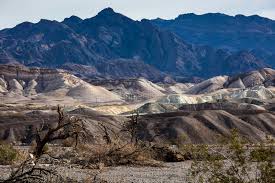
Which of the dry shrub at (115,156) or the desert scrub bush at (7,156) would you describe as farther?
the desert scrub bush at (7,156)

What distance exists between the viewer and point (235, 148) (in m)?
13.9

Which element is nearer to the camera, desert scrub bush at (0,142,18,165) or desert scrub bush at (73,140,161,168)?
desert scrub bush at (73,140,161,168)

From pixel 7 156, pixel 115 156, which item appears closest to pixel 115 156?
pixel 115 156

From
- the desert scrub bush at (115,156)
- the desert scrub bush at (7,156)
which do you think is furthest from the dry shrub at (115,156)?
the desert scrub bush at (7,156)

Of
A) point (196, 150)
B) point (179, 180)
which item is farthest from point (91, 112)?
point (196, 150)

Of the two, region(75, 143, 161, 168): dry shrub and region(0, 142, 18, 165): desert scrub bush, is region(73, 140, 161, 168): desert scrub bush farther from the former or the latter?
region(0, 142, 18, 165): desert scrub bush

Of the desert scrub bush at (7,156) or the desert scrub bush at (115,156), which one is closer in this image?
the desert scrub bush at (115,156)

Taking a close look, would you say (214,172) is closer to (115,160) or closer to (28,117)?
(115,160)

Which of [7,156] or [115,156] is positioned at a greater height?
[115,156]

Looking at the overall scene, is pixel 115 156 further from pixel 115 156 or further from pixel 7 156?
pixel 7 156

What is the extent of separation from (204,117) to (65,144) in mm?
34384

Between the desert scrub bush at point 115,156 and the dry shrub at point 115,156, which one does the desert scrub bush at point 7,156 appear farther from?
the dry shrub at point 115,156

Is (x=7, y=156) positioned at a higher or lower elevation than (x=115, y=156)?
lower

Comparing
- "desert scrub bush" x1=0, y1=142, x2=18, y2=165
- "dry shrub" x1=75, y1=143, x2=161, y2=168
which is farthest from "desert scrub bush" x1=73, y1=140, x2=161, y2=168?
"desert scrub bush" x1=0, y1=142, x2=18, y2=165
